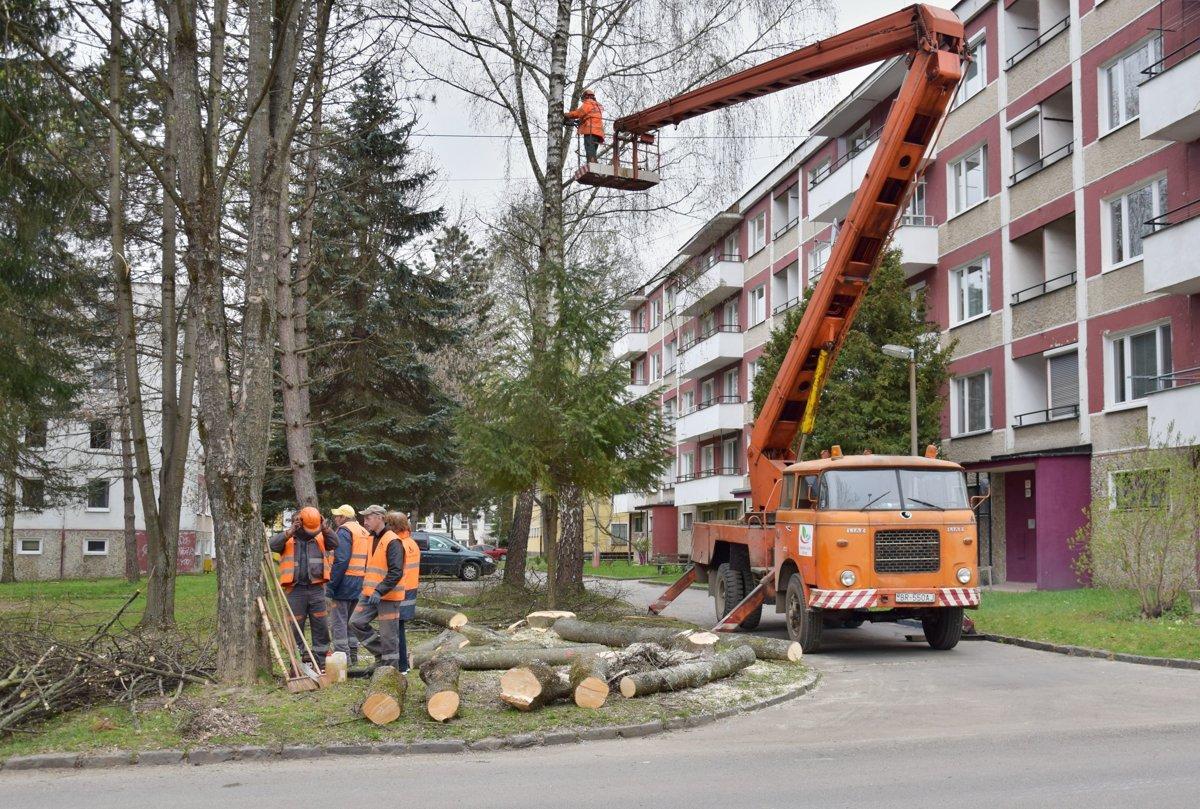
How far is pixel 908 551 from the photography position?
47.6 feet

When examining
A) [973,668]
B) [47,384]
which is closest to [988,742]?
[973,668]

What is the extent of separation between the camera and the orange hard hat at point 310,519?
11.8 meters

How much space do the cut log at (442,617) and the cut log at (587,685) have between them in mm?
5525

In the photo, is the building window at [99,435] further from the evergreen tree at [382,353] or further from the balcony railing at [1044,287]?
the balcony railing at [1044,287]

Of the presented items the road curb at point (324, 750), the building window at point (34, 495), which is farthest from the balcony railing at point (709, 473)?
the road curb at point (324, 750)

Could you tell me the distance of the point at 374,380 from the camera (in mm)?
32188

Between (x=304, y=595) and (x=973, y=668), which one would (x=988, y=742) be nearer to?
(x=973, y=668)

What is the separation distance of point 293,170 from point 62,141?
5299mm

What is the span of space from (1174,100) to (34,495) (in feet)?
99.9

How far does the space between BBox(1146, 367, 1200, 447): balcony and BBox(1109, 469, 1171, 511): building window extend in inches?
130

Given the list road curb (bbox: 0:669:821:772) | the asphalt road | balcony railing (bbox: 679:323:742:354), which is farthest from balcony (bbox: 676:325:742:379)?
road curb (bbox: 0:669:821:772)

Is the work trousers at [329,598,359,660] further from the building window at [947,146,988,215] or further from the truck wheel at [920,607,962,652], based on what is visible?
the building window at [947,146,988,215]

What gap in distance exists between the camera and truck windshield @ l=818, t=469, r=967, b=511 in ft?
48.2

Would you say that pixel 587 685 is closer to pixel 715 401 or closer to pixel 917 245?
pixel 917 245
